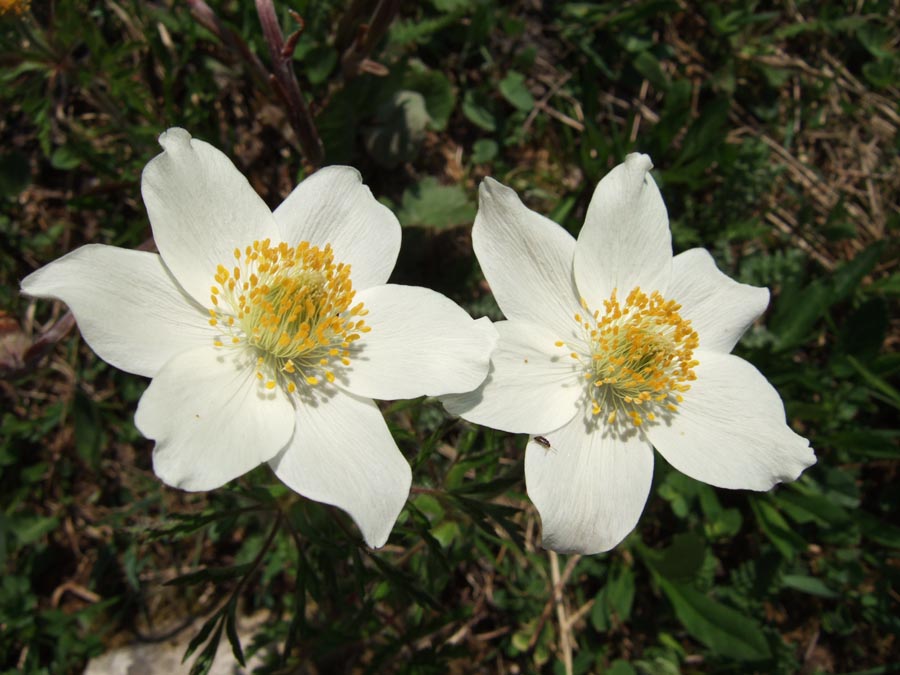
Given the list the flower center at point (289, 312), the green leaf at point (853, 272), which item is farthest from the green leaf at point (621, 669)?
the flower center at point (289, 312)

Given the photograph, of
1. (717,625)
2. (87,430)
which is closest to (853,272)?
(717,625)

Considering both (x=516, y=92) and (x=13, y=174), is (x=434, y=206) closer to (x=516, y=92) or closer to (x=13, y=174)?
(x=516, y=92)

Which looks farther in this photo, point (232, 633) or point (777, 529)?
point (777, 529)

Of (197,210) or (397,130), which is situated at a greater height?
(197,210)

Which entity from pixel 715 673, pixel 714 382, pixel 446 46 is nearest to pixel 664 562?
pixel 715 673

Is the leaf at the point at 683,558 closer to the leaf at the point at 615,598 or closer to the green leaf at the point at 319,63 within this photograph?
the leaf at the point at 615,598

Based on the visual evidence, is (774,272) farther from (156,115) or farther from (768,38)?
(156,115)

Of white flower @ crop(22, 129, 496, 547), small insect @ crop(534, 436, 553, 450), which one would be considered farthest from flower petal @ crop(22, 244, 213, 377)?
Answer: small insect @ crop(534, 436, 553, 450)
